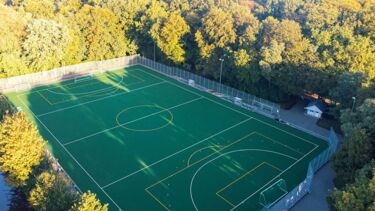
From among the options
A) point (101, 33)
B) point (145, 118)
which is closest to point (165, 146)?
point (145, 118)

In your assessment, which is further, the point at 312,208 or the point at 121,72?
the point at 121,72

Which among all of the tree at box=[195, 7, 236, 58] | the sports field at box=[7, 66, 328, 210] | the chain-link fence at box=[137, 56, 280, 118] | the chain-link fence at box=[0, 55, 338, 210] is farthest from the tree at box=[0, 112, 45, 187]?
the tree at box=[195, 7, 236, 58]

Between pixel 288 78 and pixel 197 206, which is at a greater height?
pixel 288 78

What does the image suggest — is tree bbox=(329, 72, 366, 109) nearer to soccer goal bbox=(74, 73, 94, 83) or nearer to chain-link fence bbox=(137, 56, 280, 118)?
chain-link fence bbox=(137, 56, 280, 118)

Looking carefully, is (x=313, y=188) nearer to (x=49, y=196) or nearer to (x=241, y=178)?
(x=241, y=178)

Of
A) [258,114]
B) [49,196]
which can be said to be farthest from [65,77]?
[49,196]

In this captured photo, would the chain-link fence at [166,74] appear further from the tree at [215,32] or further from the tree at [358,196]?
the tree at [358,196]
